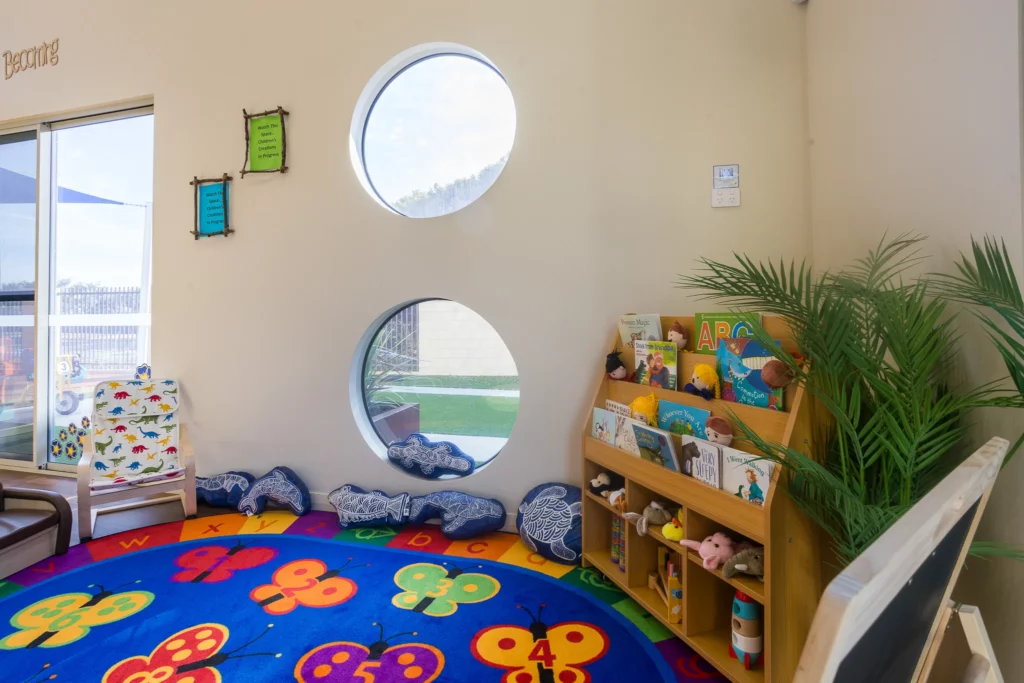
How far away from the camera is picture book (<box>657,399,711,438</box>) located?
179cm

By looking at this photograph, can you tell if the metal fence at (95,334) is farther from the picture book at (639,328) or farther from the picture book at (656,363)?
the picture book at (656,363)

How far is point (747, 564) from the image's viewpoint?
4.98 ft

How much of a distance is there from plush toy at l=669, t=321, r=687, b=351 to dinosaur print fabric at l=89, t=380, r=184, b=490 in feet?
9.29

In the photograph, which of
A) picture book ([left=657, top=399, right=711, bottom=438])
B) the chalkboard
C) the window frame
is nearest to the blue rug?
picture book ([left=657, top=399, right=711, bottom=438])

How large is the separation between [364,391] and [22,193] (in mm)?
3299

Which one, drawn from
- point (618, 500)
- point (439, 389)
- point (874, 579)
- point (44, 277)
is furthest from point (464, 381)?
point (44, 277)

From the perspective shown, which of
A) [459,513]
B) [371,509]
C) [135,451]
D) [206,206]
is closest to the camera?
[459,513]

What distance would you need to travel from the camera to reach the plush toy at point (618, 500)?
81.7 inches

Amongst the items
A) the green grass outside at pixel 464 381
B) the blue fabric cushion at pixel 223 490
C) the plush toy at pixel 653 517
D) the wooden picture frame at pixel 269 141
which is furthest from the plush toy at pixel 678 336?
the blue fabric cushion at pixel 223 490

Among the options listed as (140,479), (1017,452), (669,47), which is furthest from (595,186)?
(140,479)

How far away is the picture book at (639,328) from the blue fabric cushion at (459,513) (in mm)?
1108

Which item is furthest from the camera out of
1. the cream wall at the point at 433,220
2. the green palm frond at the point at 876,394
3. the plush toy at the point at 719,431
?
the cream wall at the point at 433,220

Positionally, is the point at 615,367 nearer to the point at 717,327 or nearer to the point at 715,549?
the point at 717,327

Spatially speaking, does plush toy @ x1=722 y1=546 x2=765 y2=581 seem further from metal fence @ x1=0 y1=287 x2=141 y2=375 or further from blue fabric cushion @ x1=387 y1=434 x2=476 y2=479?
metal fence @ x1=0 y1=287 x2=141 y2=375
